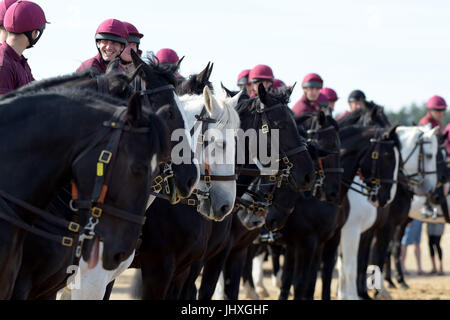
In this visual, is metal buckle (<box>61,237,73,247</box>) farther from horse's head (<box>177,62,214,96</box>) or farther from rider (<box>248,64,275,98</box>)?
rider (<box>248,64,275,98</box>)

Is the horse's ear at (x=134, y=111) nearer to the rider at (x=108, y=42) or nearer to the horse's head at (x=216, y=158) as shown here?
the horse's head at (x=216, y=158)

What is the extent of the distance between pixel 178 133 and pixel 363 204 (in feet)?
24.1

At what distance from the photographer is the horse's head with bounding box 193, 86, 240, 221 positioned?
6.53 metres

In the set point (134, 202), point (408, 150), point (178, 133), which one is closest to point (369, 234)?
point (408, 150)

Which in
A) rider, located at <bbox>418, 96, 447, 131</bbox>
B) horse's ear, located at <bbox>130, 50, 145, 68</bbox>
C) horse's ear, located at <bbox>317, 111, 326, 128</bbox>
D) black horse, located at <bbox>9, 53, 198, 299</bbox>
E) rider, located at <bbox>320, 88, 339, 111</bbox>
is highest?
rider, located at <bbox>418, 96, 447, 131</bbox>

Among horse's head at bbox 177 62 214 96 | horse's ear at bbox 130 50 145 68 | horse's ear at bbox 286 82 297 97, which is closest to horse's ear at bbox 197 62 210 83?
horse's head at bbox 177 62 214 96

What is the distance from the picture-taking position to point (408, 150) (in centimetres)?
1363

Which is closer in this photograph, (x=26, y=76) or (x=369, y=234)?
(x=26, y=76)

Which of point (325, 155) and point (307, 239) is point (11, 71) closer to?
point (325, 155)

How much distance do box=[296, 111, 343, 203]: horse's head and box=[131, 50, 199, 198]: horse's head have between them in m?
3.92

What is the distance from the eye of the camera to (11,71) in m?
5.55

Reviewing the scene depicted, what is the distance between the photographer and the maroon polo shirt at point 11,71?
550cm

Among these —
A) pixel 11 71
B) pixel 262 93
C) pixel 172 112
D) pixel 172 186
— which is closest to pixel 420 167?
pixel 262 93
